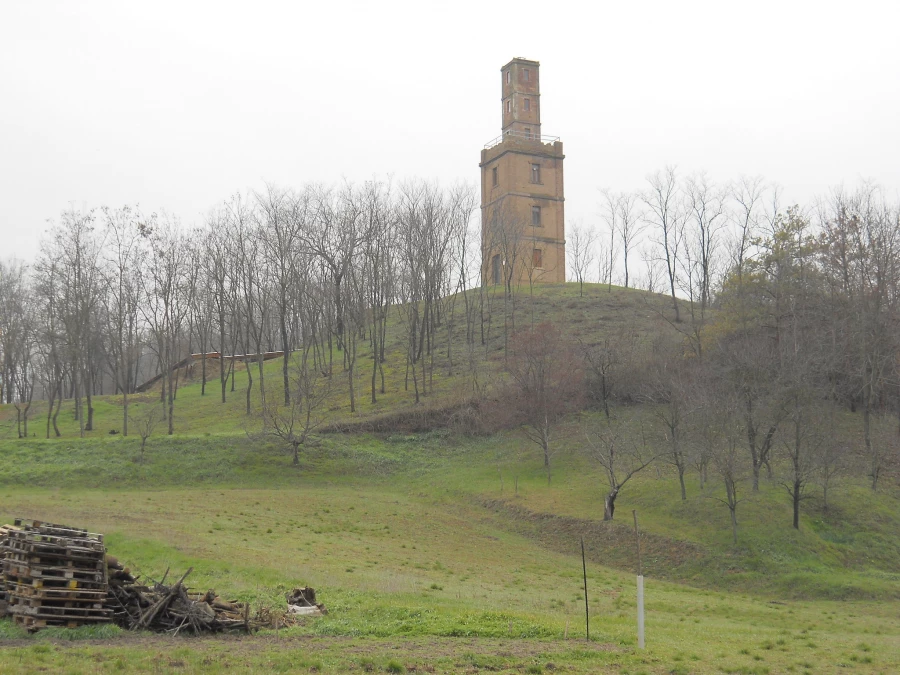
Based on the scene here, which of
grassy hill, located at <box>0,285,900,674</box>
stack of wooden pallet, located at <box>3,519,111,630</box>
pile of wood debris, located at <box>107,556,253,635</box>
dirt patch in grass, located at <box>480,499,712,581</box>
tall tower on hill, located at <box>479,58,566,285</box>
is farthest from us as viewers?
tall tower on hill, located at <box>479,58,566,285</box>

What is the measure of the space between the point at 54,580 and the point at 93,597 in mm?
682

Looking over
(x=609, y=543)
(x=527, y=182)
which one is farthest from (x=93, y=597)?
(x=527, y=182)

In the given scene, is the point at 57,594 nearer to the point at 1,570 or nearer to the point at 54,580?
the point at 54,580

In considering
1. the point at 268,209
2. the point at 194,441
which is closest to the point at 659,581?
the point at 194,441

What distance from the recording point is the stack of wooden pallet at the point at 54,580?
13125mm

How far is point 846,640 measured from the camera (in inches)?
710

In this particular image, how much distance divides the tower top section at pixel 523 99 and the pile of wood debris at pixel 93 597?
226 ft

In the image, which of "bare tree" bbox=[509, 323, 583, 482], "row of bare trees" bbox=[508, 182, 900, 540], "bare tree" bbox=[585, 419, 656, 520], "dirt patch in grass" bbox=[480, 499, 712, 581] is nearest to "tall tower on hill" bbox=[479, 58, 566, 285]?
"row of bare trees" bbox=[508, 182, 900, 540]

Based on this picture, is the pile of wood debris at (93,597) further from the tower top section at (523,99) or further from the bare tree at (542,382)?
the tower top section at (523,99)

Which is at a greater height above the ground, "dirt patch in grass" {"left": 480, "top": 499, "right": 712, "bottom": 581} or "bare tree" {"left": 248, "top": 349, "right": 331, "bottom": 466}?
"bare tree" {"left": 248, "top": 349, "right": 331, "bottom": 466}

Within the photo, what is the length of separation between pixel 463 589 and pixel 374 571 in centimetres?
277

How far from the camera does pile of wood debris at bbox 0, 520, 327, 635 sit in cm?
1318

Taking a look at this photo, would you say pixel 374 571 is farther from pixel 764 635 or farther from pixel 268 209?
pixel 268 209

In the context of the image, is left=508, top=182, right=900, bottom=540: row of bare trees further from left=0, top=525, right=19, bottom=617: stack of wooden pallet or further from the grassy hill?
left=0, top=525, right=19, bottom=617: stack of wooden pallet
